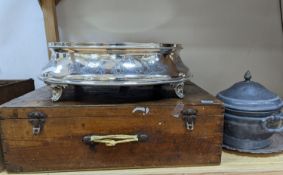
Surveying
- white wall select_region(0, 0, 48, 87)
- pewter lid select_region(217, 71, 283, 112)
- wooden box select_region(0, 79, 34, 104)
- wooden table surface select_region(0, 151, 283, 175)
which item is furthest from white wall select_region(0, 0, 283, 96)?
wooden table surface select_region(0, 151, 283, 175)

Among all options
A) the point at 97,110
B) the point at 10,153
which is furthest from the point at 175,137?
the point at 10,153

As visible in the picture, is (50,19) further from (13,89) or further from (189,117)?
(189,117)

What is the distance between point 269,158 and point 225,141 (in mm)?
111

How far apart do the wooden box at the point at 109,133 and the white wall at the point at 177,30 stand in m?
0.43

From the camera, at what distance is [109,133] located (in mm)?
590

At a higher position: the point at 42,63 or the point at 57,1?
the point at 57,1

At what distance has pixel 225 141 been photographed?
0.71 meters

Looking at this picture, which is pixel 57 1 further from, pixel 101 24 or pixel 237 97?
pixel 237 97

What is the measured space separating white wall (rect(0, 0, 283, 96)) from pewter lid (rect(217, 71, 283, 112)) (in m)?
0.35

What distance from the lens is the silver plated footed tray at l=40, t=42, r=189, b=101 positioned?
0.59 m

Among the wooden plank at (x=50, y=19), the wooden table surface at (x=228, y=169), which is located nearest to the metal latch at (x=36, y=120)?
the wooden table surface at (x=228, y=169)

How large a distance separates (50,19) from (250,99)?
67cm

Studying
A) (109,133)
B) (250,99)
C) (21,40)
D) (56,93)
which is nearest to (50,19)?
(21,40)

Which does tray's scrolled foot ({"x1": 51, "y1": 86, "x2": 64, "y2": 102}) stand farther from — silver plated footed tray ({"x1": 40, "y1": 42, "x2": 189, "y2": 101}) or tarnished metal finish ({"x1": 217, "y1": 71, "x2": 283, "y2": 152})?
tarnished metal finish ({"x1": 217, "y1": 71, "x2": 283, "y2": 152})
